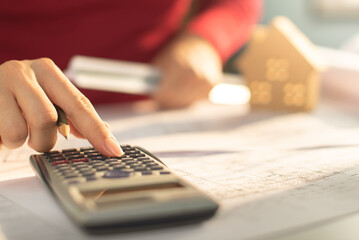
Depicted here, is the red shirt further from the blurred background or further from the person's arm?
the blurred background

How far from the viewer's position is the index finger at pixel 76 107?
A: 371mm

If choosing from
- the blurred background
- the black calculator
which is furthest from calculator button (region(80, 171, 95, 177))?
the blurred background

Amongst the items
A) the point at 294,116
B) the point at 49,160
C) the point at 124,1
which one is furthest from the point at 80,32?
the point at 49,160

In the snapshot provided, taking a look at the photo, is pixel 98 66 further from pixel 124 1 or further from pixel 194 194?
pixel 194 194

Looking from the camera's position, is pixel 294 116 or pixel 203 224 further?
pixel 294 116

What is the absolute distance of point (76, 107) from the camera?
0.39 meters

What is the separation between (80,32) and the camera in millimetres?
875

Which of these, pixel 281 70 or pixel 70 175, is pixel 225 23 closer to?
pixel 281 70

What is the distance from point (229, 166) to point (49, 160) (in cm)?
16

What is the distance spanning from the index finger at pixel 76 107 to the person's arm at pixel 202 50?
1.33ft

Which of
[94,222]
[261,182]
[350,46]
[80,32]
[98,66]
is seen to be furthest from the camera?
[350,46]

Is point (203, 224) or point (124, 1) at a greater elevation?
point (124, 1)

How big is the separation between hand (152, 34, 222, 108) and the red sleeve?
0.08 m

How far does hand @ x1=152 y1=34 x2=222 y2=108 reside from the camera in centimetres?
82
